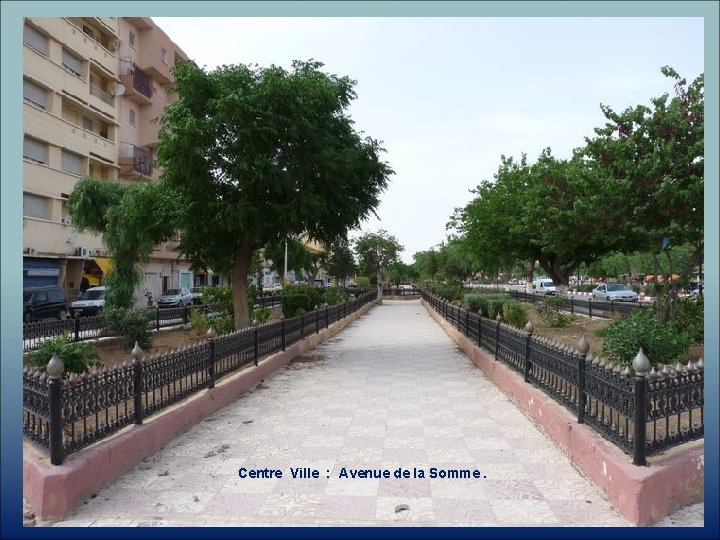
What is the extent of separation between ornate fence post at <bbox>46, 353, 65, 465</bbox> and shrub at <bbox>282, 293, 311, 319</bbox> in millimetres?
13143

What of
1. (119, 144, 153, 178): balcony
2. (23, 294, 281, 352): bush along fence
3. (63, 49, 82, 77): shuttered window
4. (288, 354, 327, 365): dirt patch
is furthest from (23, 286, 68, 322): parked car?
(119, 144, 153, 178): balcony

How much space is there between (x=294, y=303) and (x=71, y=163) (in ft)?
56.0

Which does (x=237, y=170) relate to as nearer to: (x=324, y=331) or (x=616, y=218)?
(x=324, y=331)

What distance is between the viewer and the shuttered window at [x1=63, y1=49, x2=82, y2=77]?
26.6m

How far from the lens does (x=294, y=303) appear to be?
57.7ft

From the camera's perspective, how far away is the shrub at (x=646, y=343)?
23.6ft

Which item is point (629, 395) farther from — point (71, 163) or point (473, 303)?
point (71, 163)

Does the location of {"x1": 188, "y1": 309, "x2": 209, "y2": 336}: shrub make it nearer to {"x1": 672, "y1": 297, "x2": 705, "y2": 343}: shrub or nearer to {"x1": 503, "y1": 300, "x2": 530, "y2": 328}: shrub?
{"x1": 503, "y1": 300, "x2": 530, "y2": 328}: shrub

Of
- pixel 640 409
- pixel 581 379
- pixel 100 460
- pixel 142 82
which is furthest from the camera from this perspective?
pixel 142 82

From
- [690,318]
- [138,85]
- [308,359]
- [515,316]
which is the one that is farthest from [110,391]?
[138,85]

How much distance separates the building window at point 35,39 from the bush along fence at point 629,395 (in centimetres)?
2653

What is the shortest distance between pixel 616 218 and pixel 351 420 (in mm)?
6714

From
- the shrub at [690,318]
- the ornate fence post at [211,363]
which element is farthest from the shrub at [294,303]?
the shrub at [690,318]

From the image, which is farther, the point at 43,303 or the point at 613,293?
the point at 613,293
